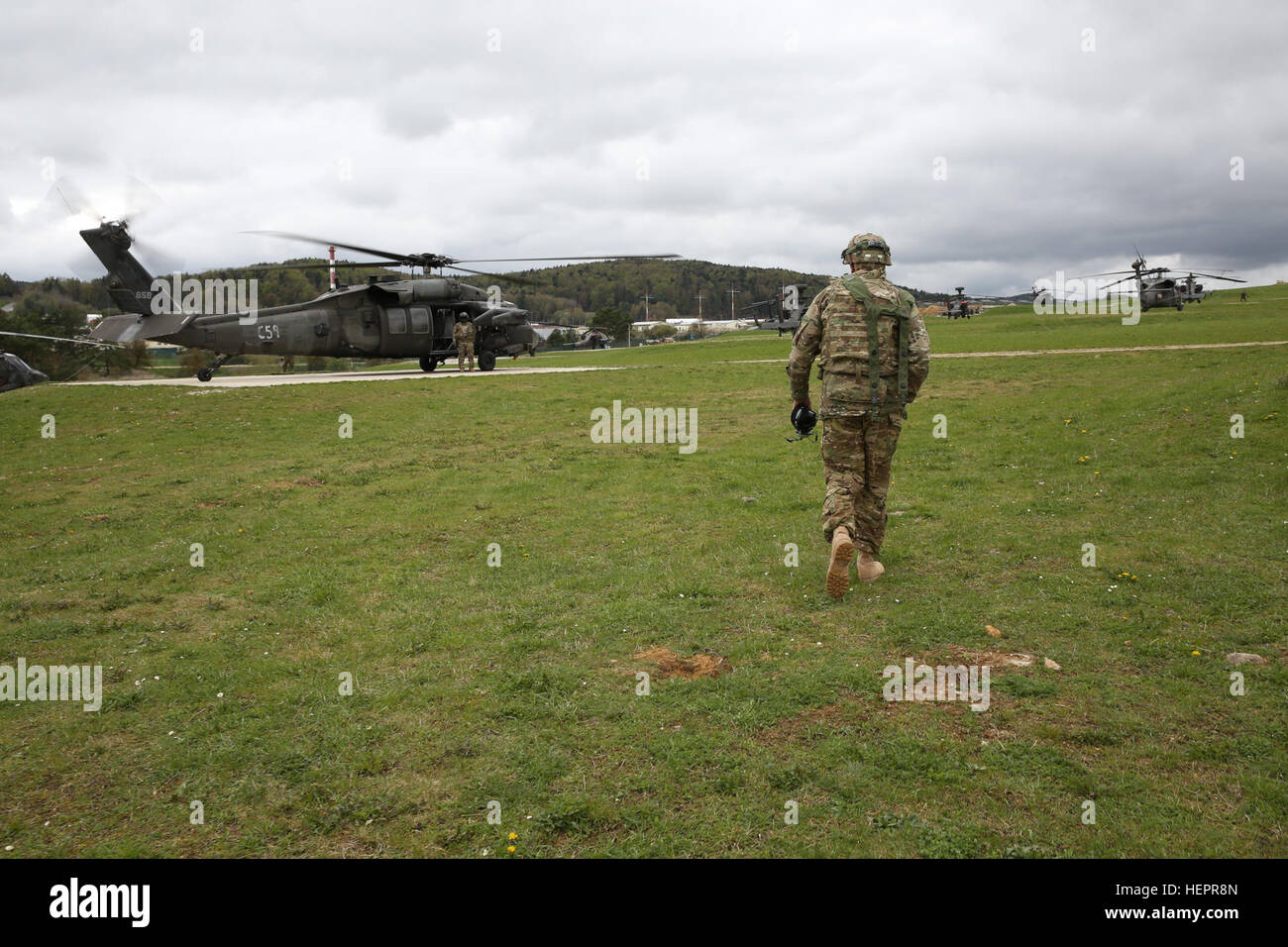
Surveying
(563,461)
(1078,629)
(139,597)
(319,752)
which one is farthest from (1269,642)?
(563,461)

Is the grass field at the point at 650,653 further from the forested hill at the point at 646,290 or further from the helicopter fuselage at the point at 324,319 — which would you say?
the forested hill at the point at 646,290

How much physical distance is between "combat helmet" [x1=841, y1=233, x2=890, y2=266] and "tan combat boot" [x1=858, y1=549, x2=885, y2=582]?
9.67ft

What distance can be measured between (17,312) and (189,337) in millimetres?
26590

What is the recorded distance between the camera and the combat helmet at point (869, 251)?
26.2 feet

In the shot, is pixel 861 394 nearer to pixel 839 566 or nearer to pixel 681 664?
pixel 839 566

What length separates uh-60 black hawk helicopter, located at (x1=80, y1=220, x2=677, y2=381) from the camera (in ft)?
84.6

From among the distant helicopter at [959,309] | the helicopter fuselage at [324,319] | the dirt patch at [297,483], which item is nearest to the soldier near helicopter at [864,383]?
the dirt patch at [297,483]

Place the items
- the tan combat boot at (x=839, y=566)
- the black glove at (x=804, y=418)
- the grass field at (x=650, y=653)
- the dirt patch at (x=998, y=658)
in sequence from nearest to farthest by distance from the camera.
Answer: the grass field at (x=650, y=653) → the dirt patch at (x=998, y=658) → the tan combat boot at (x=839, y=566) → the black glove at (x=804, y=418)

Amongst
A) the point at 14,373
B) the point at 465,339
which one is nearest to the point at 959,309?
the point at 465,339

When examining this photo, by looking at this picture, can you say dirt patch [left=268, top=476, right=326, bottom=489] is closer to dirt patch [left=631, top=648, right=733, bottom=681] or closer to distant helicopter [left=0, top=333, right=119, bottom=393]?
dirt patch [left=631, top=648, right=733, bottom=681]

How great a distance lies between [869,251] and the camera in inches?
316

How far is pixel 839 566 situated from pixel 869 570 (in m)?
0.77
